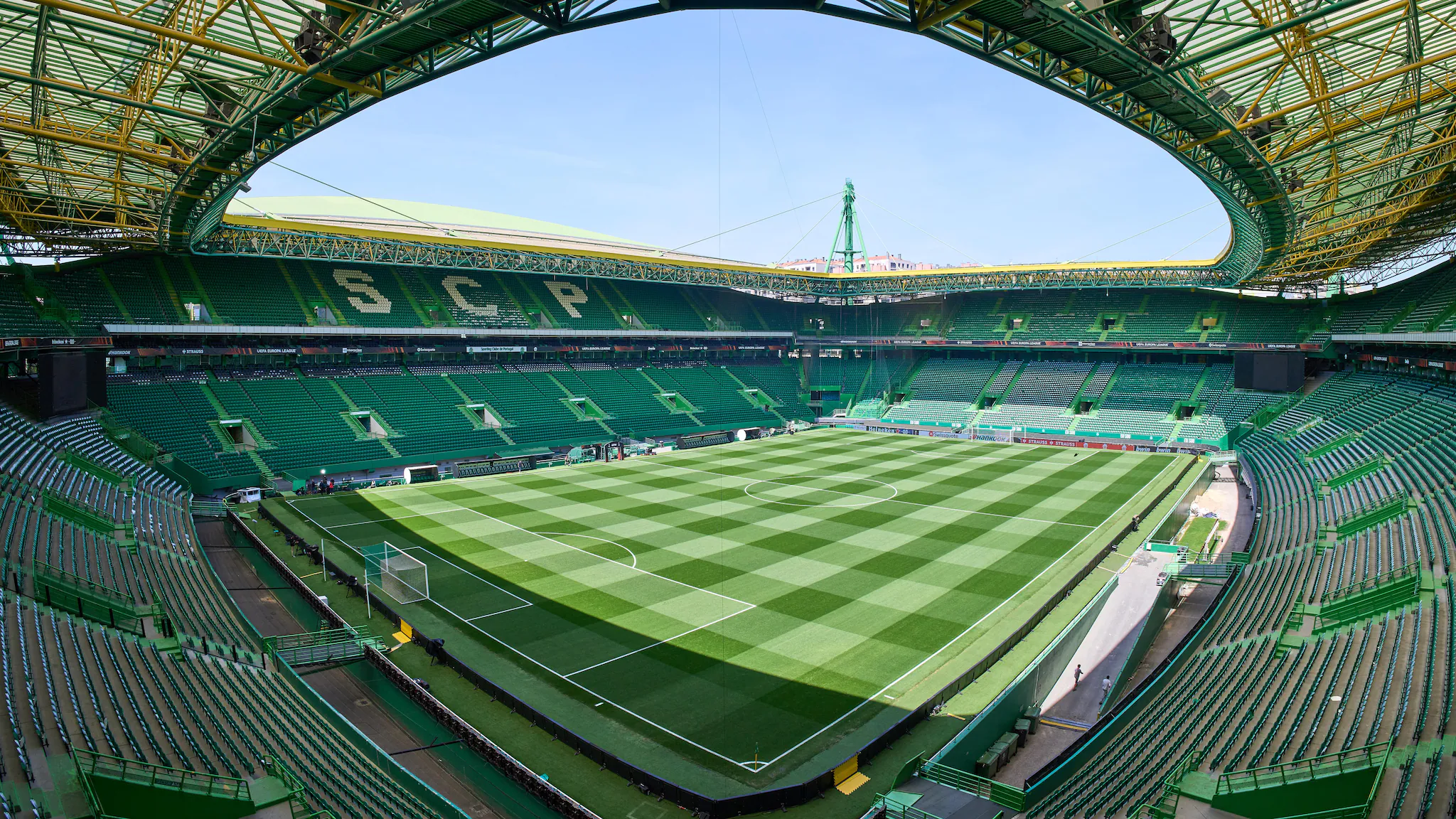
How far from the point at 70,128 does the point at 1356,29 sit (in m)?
29.1

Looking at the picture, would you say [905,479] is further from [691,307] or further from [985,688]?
[691,307]

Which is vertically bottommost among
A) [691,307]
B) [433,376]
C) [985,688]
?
[985,688]

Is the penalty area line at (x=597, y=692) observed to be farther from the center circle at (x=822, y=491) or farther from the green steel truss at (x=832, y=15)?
the green steel truss at (x=832, y=15)

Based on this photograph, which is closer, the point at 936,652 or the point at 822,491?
the point at 936,652

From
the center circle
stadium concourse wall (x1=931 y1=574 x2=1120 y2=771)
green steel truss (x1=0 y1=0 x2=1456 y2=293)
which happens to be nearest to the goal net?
green steel truss (x1=0 y1=0 x2=1456 y2=293)

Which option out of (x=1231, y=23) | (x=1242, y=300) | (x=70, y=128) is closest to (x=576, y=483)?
(x=70, y=128)

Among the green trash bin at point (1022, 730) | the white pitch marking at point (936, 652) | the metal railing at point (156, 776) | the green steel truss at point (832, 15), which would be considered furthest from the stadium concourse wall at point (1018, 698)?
the green steel truss at point (832, 15)

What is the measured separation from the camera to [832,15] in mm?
12594

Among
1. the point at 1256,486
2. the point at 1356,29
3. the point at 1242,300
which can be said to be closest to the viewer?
the point at 1356,29

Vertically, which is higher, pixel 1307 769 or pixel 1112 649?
pixel 1307 769

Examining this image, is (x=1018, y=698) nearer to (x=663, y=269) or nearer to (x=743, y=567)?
(x=743, y=567)

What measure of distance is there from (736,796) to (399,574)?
574 inches

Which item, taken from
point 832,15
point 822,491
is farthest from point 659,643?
point 822,491

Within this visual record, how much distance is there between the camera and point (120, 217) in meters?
28.4
